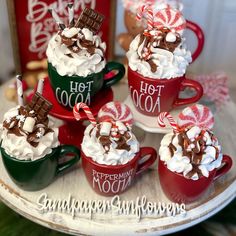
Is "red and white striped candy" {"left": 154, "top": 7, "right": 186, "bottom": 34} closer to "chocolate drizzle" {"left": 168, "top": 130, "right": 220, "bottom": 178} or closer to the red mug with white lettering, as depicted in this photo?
the red mug with white lettering

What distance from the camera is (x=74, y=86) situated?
89 cm

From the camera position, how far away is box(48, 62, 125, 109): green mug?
877mm

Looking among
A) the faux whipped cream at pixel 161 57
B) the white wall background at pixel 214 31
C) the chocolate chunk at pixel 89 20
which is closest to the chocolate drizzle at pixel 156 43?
the faux whipped cream at pixel 161 57

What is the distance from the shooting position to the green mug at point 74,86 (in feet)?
2.88

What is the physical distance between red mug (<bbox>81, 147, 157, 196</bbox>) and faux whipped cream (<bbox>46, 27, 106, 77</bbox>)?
0.53 feet

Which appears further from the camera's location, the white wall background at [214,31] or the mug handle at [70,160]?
the white wall background at [214,31]

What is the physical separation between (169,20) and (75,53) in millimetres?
195

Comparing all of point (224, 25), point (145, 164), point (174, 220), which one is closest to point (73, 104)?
point (145, 164)

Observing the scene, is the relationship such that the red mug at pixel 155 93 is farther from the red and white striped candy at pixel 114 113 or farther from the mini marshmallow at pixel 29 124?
the mini marshmallow at pixel 29 124

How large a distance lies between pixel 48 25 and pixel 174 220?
600mm

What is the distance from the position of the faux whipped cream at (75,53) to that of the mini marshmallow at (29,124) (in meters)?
0.11

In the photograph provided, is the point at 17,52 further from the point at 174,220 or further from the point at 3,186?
the point at 174,220

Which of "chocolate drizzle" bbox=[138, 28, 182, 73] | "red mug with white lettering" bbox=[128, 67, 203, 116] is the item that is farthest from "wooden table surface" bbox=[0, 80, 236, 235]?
"chocolate drizzle" bbox=[138, 28, 182, 73]

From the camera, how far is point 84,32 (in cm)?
86
